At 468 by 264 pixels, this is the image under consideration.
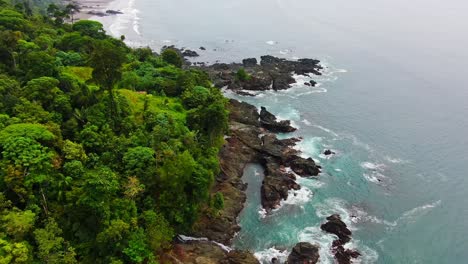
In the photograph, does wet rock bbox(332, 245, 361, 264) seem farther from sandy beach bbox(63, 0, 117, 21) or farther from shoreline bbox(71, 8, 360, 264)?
sandy beach bbox(63, 0, 117, 21)

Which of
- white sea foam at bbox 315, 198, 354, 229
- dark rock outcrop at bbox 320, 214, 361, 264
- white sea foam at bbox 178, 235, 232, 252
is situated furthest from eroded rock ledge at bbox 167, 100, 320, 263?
dark rock outcrop at bbox 320, 214, 361, 264

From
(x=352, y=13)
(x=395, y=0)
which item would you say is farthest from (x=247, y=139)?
(x=395, y=0)

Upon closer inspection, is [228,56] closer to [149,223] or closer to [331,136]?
[331,136]

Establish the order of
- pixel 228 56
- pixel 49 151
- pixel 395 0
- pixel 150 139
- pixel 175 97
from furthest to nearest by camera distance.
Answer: pixel 395 0 → pixel 228 56 → pixel 175 97 → pixel 150 139 → pixel 49 151

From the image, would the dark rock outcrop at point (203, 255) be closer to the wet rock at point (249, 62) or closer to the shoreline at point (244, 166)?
the shoreline at point (244, 166)

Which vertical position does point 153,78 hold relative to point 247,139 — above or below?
above

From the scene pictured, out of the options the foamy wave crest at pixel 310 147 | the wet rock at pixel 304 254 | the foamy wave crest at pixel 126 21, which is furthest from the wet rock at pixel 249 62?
the wet rock at pixel 304 254

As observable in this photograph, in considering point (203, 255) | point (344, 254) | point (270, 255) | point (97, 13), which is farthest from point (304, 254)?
point (97, 13)
